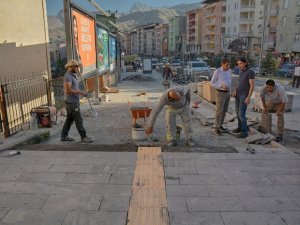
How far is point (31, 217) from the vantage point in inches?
134

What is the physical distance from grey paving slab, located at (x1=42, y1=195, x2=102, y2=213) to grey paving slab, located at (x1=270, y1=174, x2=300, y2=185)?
2498 millimetres

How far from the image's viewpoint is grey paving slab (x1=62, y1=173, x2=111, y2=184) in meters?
4.36

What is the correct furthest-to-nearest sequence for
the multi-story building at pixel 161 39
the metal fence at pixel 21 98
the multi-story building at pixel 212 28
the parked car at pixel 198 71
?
1. the multi-story building at pixel 161 39
2. the multi-story building at pixel 212 28
3. the parked car at pixel 198 71
4. the metal fence at pixel 21 98

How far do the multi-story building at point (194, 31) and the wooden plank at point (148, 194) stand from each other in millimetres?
97190

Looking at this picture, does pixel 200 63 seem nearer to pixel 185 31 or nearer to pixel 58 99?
pixel 58 99

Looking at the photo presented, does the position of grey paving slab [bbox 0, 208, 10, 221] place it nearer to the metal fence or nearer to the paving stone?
A: the paving stone

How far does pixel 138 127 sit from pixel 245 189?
10.8 feet

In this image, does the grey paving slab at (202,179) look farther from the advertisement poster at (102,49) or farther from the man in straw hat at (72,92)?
the advertisement poster at (102,49)

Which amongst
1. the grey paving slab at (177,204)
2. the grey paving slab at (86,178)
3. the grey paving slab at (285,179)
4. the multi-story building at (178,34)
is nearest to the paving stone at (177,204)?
the grey paving slab at (177,204)

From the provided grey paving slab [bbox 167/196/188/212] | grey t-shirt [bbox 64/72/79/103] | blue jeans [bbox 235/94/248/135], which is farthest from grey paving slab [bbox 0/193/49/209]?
blue jeans [bbox 235/94/248/135]

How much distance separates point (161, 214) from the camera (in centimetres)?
349

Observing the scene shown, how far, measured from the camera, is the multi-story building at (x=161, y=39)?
13050cm

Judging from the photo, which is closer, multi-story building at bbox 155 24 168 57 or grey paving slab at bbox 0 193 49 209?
grey paving slab at bbox 0 193 49 209

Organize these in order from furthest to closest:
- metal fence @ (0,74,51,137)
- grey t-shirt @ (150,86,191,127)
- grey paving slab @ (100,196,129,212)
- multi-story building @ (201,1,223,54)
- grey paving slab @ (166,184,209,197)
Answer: multi-story building @ (201,1,223,54) < metal fence @ (0,74,51,137) < grey t-shirt @ (150,86,191,127) < grey paving slab @ (166,184,209,197) < grey paving slab @ (100,196,129,212)
